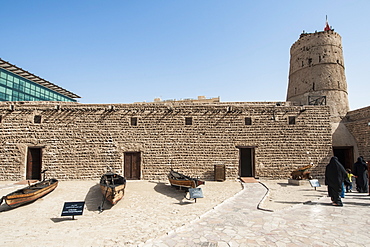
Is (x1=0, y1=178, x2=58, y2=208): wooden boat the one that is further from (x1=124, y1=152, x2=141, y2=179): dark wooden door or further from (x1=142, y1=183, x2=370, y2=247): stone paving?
(x1=142, y1=183, x2=370, y2=247): stone paving

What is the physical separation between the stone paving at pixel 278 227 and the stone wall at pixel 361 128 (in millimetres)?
8198

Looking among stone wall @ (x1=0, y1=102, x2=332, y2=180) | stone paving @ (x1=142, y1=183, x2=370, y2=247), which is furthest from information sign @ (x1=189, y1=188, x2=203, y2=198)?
stone wall @ (x1=0, y1=102, x2=332, y2=180)

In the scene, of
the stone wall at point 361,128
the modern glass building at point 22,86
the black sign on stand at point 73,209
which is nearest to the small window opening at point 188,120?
the black sign on stand at point 73,209

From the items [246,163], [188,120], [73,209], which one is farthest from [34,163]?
[246,163]

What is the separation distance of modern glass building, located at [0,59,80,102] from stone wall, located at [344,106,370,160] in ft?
113

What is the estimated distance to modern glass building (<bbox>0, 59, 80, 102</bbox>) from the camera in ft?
87.5

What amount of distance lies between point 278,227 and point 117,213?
5088mm

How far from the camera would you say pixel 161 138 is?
13.8 m

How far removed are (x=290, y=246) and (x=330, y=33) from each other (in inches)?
848

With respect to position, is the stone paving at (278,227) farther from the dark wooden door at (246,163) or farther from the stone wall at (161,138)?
the dark wooden door at (246,163)

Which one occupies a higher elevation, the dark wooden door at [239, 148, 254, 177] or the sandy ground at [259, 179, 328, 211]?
the dark wooden door at [239, 148, 254, 177]

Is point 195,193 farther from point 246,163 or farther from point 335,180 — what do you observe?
point 246,163

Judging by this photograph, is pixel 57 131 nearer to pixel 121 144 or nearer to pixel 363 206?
pixel 121 144

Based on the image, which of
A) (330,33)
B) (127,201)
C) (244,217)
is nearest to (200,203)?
(244,217)
